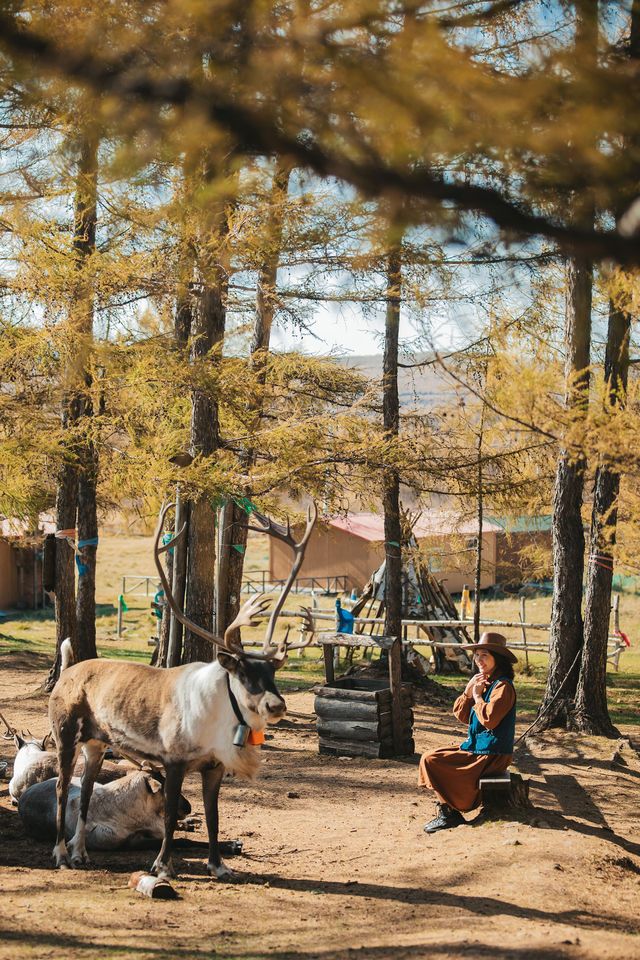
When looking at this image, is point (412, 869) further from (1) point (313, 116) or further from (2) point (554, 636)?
(2) point (554, 636)

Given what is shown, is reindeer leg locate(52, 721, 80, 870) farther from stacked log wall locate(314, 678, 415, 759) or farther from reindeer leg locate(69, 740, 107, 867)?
stacked log wall locate(314, 678, 415, 759)

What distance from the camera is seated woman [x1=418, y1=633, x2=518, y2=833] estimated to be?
6398mm

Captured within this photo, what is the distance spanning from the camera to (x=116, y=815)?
5887 mm

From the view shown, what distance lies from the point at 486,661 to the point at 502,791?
40.1 inches

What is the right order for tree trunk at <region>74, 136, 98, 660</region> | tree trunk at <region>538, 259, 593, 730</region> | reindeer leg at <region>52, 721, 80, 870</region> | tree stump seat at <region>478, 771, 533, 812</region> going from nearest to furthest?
reindeer leg at <region>52, 721, 80, 870</region>, tree stump seat at <region>478, 771, 533, 812</region>, tree trunk at <region>74, 136, 98, 660</region>, tree trunk at <region>538, 259, 593, 730</region>

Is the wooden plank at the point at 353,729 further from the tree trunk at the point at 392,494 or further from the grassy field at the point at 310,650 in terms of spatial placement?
the grassy field at the point at 310,650

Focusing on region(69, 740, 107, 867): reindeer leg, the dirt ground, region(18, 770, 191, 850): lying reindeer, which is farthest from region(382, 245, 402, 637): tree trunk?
region(69, 740, 107, 867): reindeer leg

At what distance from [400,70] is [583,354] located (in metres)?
8.38

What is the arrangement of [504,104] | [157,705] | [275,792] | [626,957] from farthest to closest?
[275,792]
[157,705]
[626,957]
[504,104]

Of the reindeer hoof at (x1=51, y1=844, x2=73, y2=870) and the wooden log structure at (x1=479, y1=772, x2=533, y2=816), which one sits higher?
the wooden log structure at (x1=479, y1=772, x2=533, y2=816)

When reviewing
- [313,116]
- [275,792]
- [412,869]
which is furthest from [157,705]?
[313,116]

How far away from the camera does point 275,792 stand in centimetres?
786

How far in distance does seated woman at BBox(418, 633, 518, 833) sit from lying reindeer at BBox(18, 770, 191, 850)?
2011 millimetres

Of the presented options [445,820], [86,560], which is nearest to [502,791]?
[445,820]
